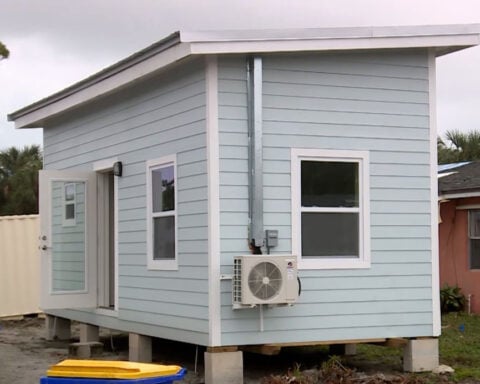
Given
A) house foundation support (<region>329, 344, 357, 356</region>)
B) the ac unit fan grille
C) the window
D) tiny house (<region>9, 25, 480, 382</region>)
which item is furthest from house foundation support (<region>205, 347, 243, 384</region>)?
the window

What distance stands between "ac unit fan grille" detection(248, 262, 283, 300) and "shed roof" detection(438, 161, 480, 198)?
7476mm

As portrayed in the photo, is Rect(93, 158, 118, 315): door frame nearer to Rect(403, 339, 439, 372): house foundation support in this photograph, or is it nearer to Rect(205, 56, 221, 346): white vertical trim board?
Rect(205, 56, 221, 346): white vertical trim board

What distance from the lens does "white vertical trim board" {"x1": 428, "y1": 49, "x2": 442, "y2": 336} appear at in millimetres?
10031

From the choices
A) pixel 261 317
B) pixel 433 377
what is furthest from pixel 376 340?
pixel 261 317

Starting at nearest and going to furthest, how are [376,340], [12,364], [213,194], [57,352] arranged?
[213,194] → [376,340] → [12,364] → [57,352]

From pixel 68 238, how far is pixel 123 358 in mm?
1951

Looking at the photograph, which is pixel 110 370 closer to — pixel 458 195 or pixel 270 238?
pixel 270 238

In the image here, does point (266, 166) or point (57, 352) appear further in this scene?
point (57, 352)

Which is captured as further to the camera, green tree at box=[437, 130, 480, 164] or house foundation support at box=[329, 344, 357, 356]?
green tree at box=[437, 130, 480, 164]

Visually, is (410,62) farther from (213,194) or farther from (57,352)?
(57,352)

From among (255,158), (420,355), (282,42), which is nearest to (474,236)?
(420,355)

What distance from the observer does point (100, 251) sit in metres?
12.4

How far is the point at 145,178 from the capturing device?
1072 centimetres

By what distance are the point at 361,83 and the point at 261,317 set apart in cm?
276
